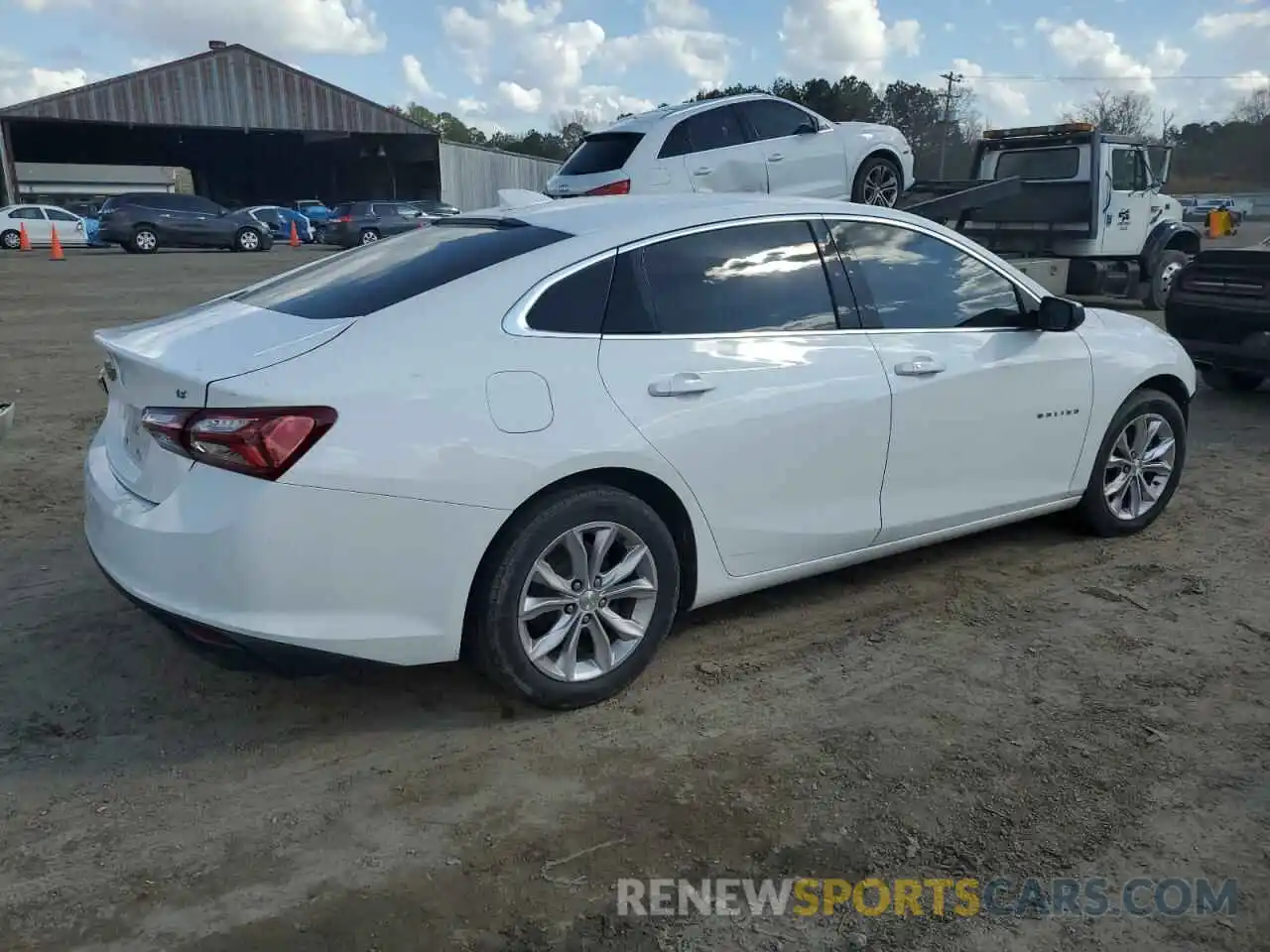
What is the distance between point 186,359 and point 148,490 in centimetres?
41

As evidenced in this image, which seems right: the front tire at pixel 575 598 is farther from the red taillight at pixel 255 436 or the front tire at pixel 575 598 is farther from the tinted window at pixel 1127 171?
the tinted window at pixel 1127 171

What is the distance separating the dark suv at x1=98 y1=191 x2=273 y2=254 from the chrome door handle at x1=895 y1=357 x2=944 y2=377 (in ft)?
92.8

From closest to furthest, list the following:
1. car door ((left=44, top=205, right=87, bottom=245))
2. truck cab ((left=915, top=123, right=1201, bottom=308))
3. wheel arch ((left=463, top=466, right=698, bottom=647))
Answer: wheel arch ((left=463, top=466, right=698, bottom=647)), truck cab ((left=915, top=123, right=1201, bottom=308)), car door ((left=44, top=205, right=87, bottom=245))

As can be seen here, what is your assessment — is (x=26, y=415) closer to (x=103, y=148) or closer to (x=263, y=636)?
(x=263, y=636)

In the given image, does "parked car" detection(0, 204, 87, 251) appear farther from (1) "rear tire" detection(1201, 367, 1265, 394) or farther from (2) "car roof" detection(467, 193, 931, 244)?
(2) "car roof" detection(467, 193, 931, 244)

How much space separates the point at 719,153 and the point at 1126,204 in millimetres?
7058

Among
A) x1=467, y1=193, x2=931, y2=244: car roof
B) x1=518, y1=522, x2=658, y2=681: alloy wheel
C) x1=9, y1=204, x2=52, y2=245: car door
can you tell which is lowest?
x1=518, y1=522, x2=658, y2=681: alloy wheel

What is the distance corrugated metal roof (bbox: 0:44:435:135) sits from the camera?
123 feet

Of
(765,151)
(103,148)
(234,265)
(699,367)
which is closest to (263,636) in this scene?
(699,367)

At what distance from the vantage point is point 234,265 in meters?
23.5

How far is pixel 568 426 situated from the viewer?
3.32m

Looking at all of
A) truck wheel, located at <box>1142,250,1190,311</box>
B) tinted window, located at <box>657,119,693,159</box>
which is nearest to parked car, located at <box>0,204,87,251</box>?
tinted window, located at <box>657,119,693,159</box>

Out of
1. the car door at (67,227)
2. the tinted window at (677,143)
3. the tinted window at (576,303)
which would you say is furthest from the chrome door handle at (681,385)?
the car door at (67,227)

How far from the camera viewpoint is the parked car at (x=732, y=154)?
9.95m
